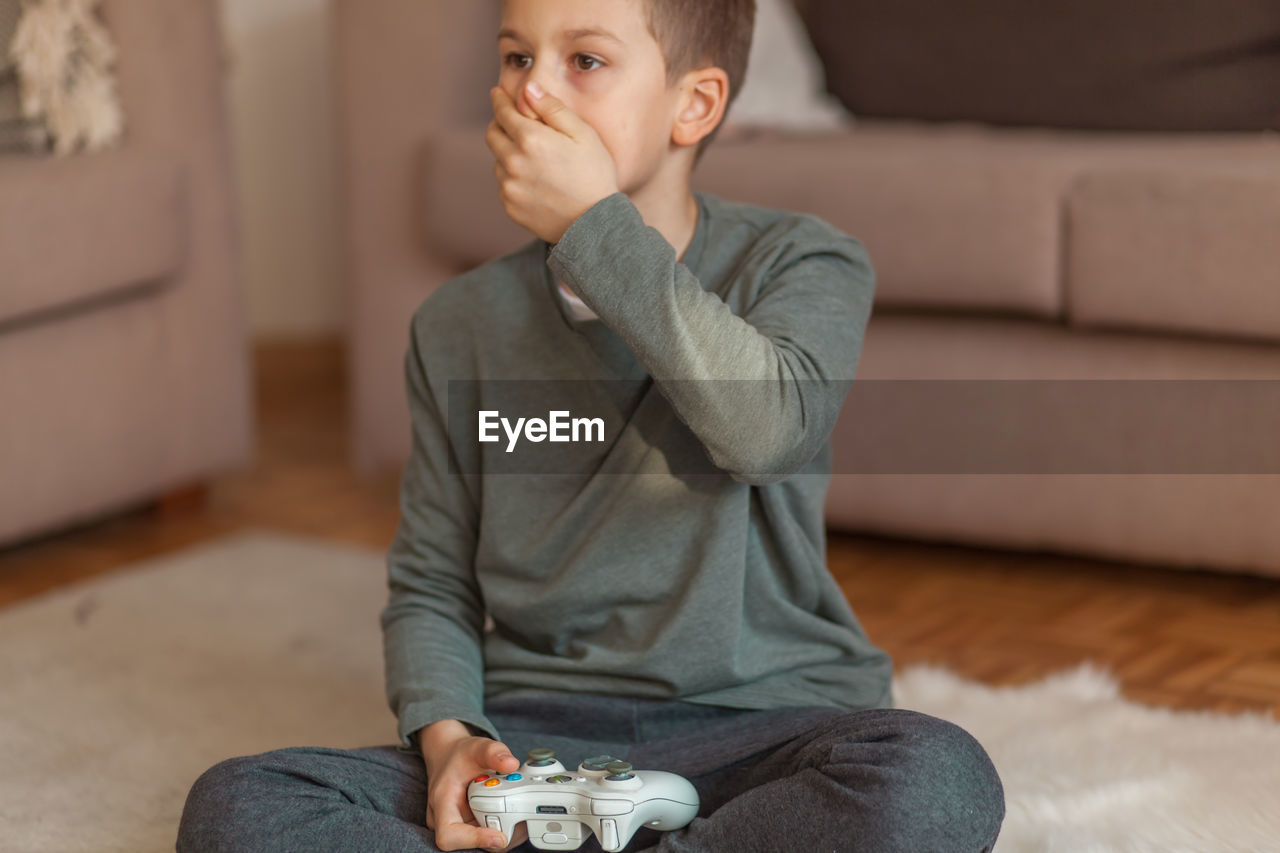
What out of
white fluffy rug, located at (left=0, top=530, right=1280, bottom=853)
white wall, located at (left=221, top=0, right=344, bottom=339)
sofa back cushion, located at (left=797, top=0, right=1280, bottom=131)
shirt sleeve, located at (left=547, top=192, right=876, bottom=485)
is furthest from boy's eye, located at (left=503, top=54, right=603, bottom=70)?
white wall, located at (left=221, top=0, right=344, bottom=339)

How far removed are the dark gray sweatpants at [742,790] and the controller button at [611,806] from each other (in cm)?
3

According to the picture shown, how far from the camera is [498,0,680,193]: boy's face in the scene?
0.84 m

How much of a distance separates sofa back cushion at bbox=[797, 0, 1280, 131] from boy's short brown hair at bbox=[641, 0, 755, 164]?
94 cm

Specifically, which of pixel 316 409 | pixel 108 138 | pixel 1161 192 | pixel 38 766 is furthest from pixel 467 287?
pixel 316 409

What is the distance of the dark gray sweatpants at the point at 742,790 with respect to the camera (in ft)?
2.42

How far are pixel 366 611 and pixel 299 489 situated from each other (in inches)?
20.5

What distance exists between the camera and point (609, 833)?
2.53ft

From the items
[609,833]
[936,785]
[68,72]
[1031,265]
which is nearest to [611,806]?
[609,833]

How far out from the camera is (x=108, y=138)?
5.47 feet

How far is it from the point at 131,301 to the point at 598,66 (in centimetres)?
100

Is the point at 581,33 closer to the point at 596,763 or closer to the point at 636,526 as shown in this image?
the point at 636,526

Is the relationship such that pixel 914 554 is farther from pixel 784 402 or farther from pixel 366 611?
pixel 784 402

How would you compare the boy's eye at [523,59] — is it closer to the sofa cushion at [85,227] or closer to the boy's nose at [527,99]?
the boy's nose at [527,99]

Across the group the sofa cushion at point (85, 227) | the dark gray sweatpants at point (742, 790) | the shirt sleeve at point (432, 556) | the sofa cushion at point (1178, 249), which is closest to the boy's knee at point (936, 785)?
the dark gray sweatpants at point (742, 790)
